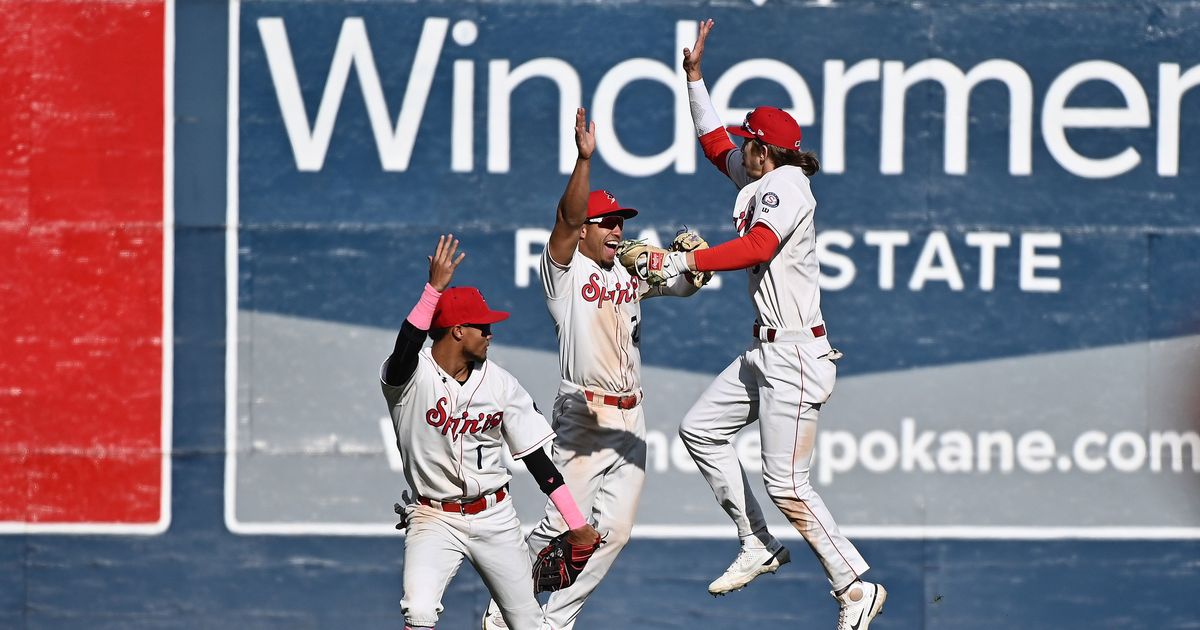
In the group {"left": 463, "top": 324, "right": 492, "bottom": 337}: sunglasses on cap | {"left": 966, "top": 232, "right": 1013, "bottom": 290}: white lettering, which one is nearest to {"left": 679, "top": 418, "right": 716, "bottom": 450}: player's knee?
{"left": 463, "top": 324, "right": 492, "bottom": 337}: sunglasses on cap

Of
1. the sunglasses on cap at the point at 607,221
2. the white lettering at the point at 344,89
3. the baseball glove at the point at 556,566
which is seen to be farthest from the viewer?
the white lettering at the point at 344,89

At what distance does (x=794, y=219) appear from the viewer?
6.62 meters

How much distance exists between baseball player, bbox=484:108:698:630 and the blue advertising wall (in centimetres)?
188

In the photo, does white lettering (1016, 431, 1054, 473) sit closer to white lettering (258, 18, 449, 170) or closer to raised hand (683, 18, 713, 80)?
raised hand (683, 18, 713, 80)

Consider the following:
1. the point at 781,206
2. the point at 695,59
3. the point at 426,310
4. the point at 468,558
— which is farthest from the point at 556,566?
the point at 695,59

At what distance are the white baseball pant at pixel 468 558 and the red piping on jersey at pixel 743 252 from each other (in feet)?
4.92

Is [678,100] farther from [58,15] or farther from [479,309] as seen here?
[58,15]

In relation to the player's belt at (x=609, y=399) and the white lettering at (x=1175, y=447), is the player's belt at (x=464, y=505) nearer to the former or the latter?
the player's belt at (x=609, y=399)

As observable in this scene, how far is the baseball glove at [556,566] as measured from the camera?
7058mm

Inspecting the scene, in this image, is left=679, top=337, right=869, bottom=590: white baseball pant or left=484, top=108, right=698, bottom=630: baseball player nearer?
left=679, top=337, right=869, bottom=590: white baseball pant

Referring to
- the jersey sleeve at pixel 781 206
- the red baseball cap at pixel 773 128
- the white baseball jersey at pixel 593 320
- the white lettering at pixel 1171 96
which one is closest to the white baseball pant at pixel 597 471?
the white baseball jersey at pixel 593 320

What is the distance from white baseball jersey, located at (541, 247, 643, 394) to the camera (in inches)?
286

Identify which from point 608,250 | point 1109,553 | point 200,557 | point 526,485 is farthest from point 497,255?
point 1109,553

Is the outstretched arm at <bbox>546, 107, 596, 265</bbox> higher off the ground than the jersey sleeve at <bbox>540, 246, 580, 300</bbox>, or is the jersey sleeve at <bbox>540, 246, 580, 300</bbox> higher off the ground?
the outstretched arm at <bbox>546, 107, 596, 265</bbox>
